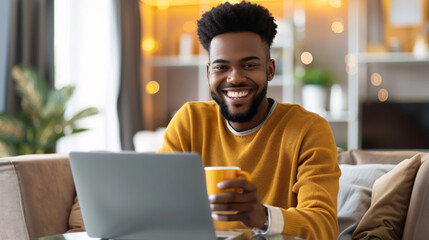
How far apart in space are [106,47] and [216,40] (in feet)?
11.5

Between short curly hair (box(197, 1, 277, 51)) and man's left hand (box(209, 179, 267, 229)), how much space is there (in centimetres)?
62

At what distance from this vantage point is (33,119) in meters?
3.70

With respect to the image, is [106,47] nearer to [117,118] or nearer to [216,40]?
[117,118]

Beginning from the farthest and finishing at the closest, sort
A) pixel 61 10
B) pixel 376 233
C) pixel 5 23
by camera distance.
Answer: pixel 61 10 → pixel 5 23 → pixel 376 233

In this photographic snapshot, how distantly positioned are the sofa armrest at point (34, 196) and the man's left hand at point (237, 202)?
1.00 meters

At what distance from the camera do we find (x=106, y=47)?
497 centimetres

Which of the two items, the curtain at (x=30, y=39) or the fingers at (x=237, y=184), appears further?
the curtain at (x=30, y=39)

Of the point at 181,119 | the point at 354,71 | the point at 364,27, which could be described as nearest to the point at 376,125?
the point at 354,71

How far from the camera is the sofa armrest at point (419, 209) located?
1.69 metres

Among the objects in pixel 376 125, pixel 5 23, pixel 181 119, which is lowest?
pixel 376 125

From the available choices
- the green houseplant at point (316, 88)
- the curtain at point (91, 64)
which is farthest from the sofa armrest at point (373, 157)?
the green houseplant at point (316, 88)

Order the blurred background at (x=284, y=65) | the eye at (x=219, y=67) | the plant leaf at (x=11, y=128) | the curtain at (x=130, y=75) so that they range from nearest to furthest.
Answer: the eye at (x=219, y=67) → the plant leaf at (x=11, y=128) → the blurred background at (x=284, y=65) → the curtain at (x=130, y=75)

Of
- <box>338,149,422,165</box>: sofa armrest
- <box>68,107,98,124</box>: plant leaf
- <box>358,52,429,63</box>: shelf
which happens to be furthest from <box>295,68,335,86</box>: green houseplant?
<box>338,149,422,165</box>: sofa armrest

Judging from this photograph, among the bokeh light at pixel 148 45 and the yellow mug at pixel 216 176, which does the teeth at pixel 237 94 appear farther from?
the bokeh light at pixel 148 45
